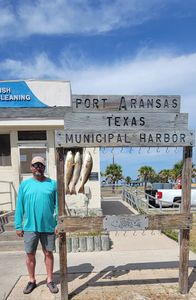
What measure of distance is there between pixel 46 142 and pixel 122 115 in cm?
615

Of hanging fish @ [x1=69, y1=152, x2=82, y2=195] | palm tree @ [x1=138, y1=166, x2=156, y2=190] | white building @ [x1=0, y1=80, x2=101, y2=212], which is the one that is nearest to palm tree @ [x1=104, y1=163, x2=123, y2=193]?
palm tree @ [x1=138, y1=166, x2=156, y2=190]

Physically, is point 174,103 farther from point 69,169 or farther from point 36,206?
point 36,206

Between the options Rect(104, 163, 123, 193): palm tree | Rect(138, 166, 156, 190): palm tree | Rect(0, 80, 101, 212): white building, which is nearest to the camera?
Rect(0, 80, 101, 212): white building

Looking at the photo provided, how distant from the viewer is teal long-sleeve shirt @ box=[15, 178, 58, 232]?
3.53 metres

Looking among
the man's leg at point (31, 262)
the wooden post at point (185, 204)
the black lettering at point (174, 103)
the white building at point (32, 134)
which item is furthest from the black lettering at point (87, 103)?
the white building at point (32, 134)

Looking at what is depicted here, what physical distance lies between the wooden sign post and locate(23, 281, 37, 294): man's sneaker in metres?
0.55

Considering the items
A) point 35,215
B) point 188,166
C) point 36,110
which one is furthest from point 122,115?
point 36,110

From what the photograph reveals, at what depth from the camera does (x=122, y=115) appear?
140 inches

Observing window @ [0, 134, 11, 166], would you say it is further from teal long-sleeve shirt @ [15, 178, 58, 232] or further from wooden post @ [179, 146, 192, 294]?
wooden post @ [179, 146, 192, 294]

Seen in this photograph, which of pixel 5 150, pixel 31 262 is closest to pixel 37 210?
pixel 31 262

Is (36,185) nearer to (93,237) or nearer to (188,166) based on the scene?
(188,166)

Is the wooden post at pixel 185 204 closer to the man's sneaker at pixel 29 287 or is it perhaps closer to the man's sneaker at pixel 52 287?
the man's sneaker at pixel 52 287

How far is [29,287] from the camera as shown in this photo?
3783 mm

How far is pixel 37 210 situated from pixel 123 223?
1.16 metres
